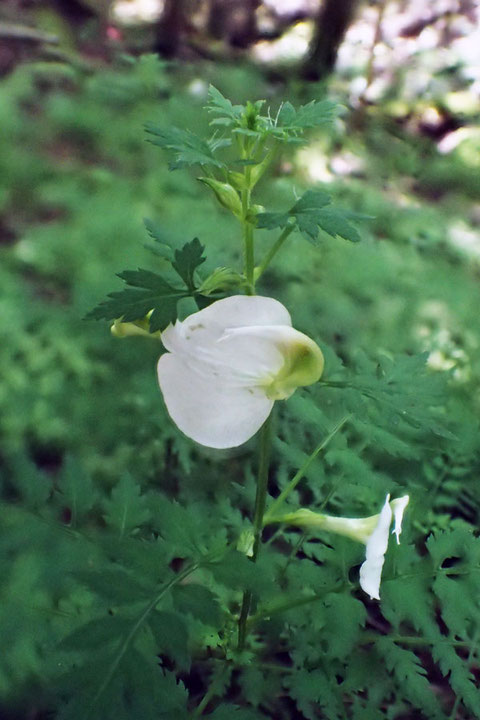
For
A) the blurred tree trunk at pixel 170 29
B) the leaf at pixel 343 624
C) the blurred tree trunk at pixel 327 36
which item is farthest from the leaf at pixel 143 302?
the blurred tree trunk at pixel 170 29

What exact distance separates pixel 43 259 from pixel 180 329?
6.92ft

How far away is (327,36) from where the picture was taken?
16.8ft

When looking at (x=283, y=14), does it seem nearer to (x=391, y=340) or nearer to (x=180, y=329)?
(x=391, y=340)

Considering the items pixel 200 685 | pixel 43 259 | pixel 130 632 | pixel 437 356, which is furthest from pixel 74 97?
pixel 130 632

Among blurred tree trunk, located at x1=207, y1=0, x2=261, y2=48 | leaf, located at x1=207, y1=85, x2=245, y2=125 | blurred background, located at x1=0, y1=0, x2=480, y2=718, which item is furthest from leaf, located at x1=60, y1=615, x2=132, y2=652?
blurred tree trunk, located at x1=207, y1=0, x2=261, y2=48

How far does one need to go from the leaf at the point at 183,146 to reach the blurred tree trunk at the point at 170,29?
5.01 meters

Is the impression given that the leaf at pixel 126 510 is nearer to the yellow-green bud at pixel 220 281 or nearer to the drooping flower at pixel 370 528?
the drooping flower at pixel 370 528

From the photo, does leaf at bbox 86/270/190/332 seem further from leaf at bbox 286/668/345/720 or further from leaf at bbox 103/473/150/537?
leaf at bbox 286/668/345/720

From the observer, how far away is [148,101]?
419cm

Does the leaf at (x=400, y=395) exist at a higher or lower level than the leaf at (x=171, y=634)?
higher

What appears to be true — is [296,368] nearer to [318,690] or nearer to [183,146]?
[183,146]

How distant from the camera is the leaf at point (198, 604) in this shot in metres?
0.79

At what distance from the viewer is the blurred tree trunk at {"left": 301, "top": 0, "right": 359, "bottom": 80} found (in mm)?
4902

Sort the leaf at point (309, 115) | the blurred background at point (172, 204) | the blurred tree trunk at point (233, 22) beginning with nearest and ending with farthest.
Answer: the leaf at point (309, 115), the blurred background at point (172, 204), the blurred tree trunk at point (233, 22)
